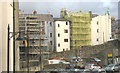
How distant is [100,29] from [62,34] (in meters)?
2.75

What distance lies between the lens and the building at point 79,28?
14.4m

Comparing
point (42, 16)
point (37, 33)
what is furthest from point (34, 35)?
point (42, 16)

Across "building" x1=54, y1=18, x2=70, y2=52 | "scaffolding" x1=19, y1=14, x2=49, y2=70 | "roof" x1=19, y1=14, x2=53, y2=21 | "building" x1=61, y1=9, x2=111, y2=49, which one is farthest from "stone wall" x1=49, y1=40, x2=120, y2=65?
"roof" x1=19, y1=14, x2=53, y2=21

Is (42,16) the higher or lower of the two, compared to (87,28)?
higher

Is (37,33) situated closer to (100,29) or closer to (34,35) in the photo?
(34,35)

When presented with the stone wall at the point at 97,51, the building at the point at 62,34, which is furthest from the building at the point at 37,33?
the stone wall at the point at 97,51

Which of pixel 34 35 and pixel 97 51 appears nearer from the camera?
pixel 34 35

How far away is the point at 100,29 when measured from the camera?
14.7 metres

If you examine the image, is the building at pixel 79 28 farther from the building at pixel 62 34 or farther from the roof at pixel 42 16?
the roof at pixel 42 16

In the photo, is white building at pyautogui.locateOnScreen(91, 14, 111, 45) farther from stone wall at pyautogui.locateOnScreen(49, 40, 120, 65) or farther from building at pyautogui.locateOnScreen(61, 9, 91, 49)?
stone wall at pyautogui.locateOnScreen(49, 40, 120, 65)

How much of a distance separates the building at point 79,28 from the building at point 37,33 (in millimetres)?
1488

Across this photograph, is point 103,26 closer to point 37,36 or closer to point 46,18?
point 46,18

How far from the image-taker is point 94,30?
15.0 meters

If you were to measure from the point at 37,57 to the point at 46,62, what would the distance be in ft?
1.99
